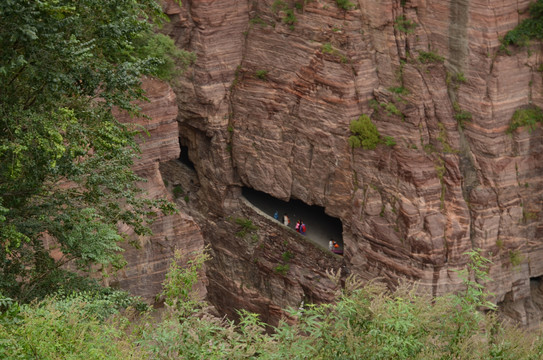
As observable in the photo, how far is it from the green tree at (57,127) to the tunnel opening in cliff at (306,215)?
17074 mm

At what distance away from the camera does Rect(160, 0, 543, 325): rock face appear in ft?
91.5

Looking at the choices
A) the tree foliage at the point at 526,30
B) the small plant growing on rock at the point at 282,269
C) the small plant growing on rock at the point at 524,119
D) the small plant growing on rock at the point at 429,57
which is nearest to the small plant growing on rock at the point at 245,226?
the small plant growing on rock at the point at 282,269

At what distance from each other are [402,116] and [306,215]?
282 inches

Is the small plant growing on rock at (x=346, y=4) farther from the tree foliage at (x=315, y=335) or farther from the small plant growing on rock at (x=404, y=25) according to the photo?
the tree foliage at (x=315, y=335)

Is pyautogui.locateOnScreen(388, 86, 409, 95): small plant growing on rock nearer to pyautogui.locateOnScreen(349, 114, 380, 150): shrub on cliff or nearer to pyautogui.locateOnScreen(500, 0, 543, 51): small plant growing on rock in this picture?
pyautogui.locateOnScreen(349, 114, 380, 150): shrub on cliff

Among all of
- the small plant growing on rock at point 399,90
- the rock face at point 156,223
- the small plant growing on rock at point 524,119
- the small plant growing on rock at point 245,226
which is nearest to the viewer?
the rock face at point 156,223

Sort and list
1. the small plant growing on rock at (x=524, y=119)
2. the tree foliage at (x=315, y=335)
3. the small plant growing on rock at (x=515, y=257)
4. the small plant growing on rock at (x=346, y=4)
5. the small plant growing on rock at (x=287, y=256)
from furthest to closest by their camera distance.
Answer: the small plant growing on rock at (x=287, y=256) → the small plant growing on rock at (x=515, y=257) → the small plant growing on rock at (x=346, y=4) → the small plant growing on rock at (x=524, y=119) → the tree foliage at (x=315, y=335)

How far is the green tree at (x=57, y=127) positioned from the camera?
12320 mm

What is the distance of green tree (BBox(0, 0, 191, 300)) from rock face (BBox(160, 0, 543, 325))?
1461 centimetres

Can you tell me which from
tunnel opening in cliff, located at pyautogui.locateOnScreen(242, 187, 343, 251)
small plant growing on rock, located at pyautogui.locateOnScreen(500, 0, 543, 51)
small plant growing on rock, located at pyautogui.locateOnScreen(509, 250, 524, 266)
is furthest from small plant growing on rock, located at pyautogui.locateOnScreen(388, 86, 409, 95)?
small plant growing on rock, located at pyautogui.locateOnScreen(509, 250, 524, 266)

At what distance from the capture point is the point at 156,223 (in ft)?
74.4

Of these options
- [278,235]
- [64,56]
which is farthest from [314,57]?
[64,56]

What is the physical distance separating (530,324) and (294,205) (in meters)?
11.5

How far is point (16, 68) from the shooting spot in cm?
1264
